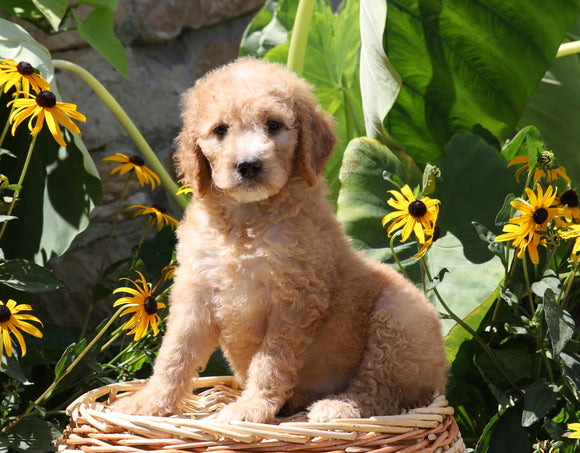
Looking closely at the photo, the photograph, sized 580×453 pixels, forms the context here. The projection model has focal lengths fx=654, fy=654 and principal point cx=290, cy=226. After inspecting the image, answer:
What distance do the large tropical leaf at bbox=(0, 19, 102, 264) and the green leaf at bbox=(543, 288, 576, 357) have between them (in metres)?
1.17

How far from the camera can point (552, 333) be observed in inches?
52.4

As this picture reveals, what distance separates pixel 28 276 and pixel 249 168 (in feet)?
2.06

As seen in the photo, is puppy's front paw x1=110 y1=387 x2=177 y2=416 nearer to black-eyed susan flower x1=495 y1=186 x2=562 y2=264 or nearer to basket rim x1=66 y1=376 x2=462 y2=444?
basket rim x1=66 y1=376 x2=462 y2=444

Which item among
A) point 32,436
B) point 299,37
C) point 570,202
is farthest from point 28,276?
point 570,202

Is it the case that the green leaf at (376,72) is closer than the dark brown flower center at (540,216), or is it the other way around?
the dark brown flower center at (540,216)

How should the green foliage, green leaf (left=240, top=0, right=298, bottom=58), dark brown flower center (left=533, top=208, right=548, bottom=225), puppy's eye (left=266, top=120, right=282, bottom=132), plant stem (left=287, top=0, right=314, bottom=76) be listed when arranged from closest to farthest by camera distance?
puppy's eye (left=266, top=120, right=282, bottom=132) → dark brown flower center (left=533, top=208, right=548, bottom=225) → plant stem (left=287, top=0, right=314, bottom=76) → the green foliage → green leaf (left=240, top=0, right=298, bottom=58)

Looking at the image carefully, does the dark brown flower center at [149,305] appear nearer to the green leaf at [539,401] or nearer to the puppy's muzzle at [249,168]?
the puppy's muzzle at [249,168]

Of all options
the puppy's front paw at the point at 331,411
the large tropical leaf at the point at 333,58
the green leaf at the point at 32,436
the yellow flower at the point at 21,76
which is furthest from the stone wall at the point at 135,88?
the puppy's front paw at the point at 331,411

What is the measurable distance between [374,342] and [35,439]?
826 mm

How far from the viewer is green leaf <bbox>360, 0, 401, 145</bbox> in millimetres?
1787

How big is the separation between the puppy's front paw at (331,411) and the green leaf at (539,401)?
45 centimetres

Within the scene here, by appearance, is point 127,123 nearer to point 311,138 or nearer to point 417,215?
point 311,138

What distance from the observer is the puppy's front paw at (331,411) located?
47.4 inches

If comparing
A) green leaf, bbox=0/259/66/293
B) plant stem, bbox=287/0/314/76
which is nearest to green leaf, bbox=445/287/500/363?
plant stem, bbox=287/0/314/76
